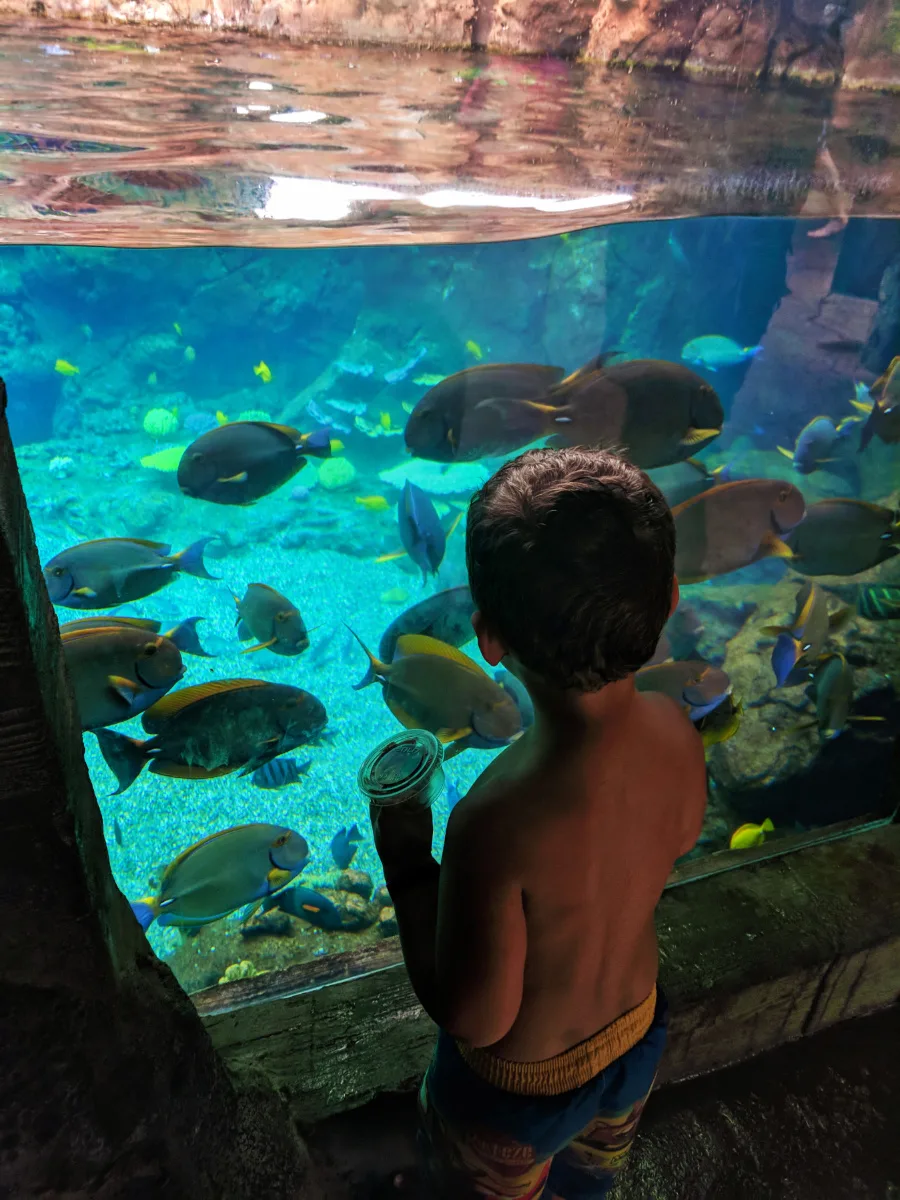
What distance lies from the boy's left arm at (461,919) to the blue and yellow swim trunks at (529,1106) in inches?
7.6

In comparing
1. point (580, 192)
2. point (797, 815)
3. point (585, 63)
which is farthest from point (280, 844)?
point (585, 63)

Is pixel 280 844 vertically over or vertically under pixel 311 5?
under

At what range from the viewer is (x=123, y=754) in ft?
6.37

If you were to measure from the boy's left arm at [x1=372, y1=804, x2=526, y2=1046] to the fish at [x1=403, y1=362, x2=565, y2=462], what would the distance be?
6.15 ft

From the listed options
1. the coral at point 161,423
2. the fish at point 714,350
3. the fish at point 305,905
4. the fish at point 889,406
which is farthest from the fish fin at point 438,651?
the coral at point 161,423

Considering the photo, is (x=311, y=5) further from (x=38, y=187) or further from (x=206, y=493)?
(x=206, y=493)

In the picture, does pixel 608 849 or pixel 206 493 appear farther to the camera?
pixel 206 493

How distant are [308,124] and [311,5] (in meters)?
4.55

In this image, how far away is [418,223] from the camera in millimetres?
5027

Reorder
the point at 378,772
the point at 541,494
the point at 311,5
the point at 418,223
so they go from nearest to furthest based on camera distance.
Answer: the point at 541,494 → the point at 378,772 → the point at 418,223 → the point at 311,5

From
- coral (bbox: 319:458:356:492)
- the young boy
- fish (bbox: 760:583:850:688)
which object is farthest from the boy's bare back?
coral (bbox: 319:458:356:492)

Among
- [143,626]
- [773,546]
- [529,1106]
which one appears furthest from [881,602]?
[143,626]

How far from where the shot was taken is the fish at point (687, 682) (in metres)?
2.61

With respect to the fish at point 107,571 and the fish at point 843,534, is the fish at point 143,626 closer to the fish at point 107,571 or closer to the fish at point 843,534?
the fish at point 107,571
